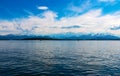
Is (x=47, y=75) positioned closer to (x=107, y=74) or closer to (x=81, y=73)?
(x=81, y=73)

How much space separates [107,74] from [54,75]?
31.9ft

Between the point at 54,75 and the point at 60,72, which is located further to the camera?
the point at 60,72

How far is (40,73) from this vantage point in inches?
1439

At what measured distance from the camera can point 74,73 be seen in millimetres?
36594

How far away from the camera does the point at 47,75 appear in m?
34.9

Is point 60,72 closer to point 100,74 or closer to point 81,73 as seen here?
point 81,73

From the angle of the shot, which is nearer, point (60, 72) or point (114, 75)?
point (114, 75)

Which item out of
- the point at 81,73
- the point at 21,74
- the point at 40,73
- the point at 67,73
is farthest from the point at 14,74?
the point at 81,73

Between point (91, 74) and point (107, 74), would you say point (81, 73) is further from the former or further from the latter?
point (107, 74)

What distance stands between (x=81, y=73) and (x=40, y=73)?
Answer: 7.79m

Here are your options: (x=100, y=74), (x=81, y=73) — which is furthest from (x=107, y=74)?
(x=81, y=73)

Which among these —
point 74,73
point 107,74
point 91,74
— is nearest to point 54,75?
point 74,73

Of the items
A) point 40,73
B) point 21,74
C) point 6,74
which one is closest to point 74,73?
point 40,73

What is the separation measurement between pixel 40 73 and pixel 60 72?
3868 mm
